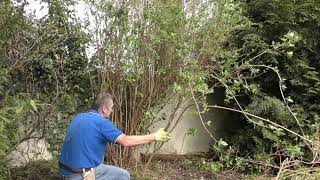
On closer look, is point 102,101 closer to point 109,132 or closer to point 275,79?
point 109,132

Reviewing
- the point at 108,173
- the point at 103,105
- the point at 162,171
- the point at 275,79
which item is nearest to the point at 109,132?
the point at 103,105

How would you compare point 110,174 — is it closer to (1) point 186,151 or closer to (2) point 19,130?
(2) point 19,130

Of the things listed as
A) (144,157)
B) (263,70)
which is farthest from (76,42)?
(263,70)

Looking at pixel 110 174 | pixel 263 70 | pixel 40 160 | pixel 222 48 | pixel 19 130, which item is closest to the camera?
pixel 110 174

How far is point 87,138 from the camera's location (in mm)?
5145

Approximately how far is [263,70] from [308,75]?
0.77 meters

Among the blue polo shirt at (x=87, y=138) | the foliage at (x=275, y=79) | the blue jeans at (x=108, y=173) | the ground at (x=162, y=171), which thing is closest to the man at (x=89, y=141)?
the blue polo shirt at (x=87, y=138)

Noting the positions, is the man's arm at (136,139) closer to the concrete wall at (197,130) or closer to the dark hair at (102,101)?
the dark hair at (102,101)

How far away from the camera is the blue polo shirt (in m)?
5.14

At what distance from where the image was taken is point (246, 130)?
336 inches

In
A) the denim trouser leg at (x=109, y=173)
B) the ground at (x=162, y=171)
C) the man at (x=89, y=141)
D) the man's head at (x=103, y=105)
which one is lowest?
the ground at (x=162, y=171)

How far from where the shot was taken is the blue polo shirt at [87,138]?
5.14 metres

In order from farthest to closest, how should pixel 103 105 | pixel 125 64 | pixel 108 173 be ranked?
pixel 125 64, pixel 108 173, pixel 103 105

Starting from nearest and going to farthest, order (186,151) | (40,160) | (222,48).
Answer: (40,160) → (222,48) → (186,151)
